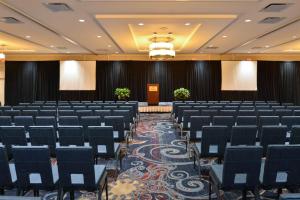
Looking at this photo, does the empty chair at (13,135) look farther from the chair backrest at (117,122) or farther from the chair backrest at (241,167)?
the chair backrest at (241,167)

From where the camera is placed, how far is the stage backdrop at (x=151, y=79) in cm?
1923

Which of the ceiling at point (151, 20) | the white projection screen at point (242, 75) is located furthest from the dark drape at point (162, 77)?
the ceiling at point (151, 20)

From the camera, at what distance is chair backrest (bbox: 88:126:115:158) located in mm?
4984

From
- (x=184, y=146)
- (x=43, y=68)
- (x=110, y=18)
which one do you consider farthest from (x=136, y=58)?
(x=184, y=146)

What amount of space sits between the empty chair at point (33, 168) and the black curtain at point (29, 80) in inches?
657

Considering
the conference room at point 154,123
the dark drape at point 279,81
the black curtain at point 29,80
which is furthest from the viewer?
the black curtain at point 29,80

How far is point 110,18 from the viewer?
27.0ft

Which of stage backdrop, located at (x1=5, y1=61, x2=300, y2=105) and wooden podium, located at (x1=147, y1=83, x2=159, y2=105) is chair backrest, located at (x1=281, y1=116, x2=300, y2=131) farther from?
stage backdrop, located at (x1=5, y1=61, x2=300, y2=105)

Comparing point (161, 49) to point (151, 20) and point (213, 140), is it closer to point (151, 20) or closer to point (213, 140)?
point (151, 20)

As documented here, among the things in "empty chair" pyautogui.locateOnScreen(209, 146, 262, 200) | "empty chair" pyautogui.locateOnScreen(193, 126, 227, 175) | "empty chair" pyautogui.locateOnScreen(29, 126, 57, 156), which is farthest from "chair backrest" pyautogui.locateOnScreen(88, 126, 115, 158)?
"empty chair" pyautogui.locateOnScreen(209, 146, 262, 200)

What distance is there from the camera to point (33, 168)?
3.46 metres

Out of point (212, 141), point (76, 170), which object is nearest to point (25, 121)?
point (76, 170)

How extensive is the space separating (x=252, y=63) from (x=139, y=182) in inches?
627

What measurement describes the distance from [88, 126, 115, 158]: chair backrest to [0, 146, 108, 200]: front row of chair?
56.8 inches
